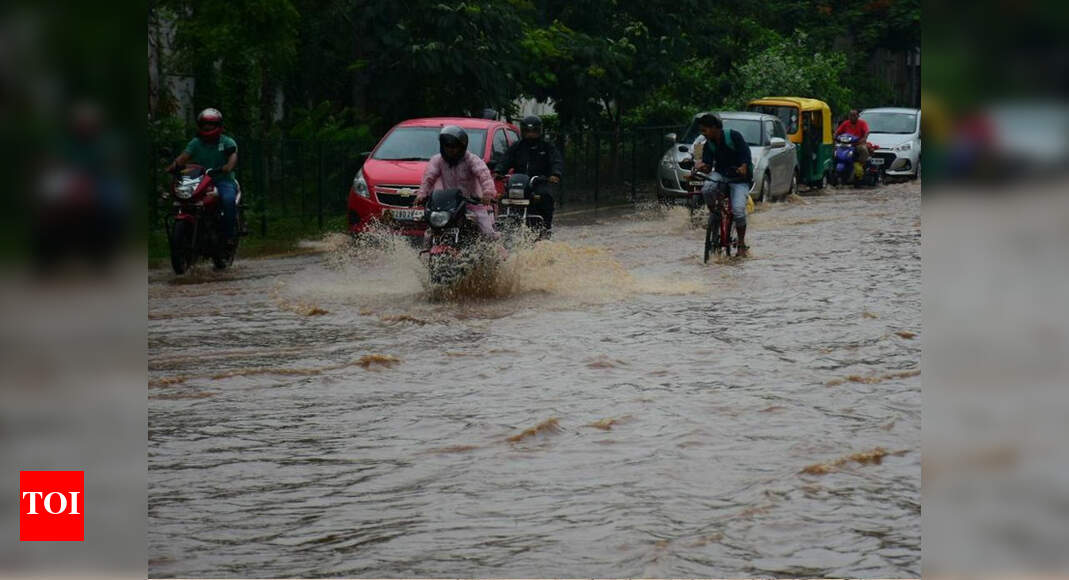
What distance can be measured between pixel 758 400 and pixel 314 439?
274 centimetres

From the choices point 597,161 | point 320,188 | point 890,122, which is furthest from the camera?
point 890,122

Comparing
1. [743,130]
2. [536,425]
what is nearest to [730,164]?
[536,425]

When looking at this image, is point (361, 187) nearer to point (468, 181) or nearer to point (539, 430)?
point (468, 181)

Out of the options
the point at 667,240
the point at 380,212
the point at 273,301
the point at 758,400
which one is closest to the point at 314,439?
the point at 758,400

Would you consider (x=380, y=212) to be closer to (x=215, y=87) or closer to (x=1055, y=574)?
(x=215, y=87)

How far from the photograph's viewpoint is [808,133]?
112ft

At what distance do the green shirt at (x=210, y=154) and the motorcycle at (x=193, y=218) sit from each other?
182 mm

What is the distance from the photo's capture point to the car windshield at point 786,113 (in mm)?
34062

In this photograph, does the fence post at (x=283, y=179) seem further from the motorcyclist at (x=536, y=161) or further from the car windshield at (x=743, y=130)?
the car windshield at (x=743, y=130)

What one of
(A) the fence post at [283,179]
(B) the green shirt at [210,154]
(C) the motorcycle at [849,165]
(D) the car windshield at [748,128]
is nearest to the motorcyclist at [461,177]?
(B) the green shirt at [210,154]

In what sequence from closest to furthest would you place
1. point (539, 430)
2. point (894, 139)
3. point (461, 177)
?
point (539, 430) < point (461, 177) < point (894, 139)

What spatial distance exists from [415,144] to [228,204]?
14.6 ft

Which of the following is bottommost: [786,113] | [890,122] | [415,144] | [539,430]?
[539,430]

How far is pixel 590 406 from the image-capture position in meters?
8.73
